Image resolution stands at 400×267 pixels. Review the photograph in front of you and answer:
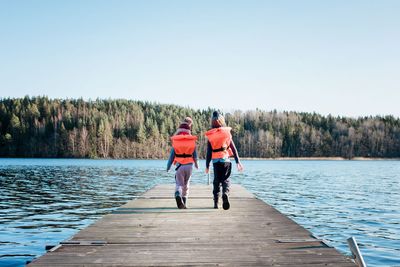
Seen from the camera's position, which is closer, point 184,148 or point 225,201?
point 225,201

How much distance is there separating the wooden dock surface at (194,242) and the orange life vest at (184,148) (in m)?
1.52

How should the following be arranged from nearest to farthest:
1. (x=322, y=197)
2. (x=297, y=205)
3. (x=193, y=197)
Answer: (x=193, y=197) < (x=297, y=205) < (x=322, y=197)

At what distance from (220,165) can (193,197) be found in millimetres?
4250

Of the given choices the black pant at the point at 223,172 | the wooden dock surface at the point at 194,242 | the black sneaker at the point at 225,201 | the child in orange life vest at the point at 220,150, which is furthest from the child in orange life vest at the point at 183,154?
the black sneaker at the point at 225,201

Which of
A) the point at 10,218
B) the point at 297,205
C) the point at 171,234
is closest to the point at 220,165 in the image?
the point at 171,234

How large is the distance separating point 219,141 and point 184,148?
3.57ft

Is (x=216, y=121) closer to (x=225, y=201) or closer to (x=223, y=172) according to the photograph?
(x=223, y=172)

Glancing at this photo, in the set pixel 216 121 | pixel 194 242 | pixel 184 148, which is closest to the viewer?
pixel 194 242

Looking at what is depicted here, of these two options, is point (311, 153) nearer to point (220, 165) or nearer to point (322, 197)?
point (322, 197)

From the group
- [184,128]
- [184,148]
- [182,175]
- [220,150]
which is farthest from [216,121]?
[182,175]

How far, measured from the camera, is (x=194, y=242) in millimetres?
7449

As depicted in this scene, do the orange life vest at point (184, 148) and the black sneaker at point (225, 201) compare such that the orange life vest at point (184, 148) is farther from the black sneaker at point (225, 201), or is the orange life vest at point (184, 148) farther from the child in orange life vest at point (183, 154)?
the black sneaker at point (225, 201)

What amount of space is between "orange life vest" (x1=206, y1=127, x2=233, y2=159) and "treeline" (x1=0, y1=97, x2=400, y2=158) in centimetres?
14713

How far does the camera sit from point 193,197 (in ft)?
50.5
